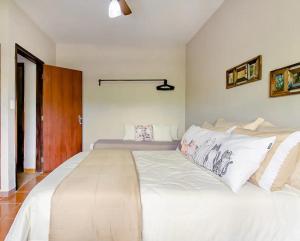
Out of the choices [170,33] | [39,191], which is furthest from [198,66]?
[39,191]

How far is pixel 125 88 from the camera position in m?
4.57

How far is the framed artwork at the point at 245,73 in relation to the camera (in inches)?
82.1

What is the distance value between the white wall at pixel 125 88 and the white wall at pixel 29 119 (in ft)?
2.58

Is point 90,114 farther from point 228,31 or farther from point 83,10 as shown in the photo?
point 228,31

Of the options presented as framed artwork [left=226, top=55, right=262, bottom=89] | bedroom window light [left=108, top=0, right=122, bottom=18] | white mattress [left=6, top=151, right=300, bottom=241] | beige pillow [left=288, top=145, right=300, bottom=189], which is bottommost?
white mattress [left=6, top=151, right=300, bottom=241]

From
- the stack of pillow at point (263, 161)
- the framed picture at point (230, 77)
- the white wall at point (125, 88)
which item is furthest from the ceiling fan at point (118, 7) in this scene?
the white wall at point (125, 88)

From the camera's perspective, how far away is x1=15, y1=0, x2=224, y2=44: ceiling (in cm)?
282

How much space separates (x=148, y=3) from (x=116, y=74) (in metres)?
1.96

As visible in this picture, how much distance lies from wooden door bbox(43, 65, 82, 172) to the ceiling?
0.74 m

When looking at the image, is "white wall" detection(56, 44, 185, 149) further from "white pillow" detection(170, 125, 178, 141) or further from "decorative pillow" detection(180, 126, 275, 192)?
"decorative pillow" detection(180, 126, 275, 192)

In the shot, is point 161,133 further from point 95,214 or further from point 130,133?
point 95,214

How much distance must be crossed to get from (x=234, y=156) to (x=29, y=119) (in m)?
3.77

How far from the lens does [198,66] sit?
383cm

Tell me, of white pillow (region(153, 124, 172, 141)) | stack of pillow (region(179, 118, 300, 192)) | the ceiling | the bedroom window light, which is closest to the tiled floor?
white pillow (region(153, 124, 172, 141))
